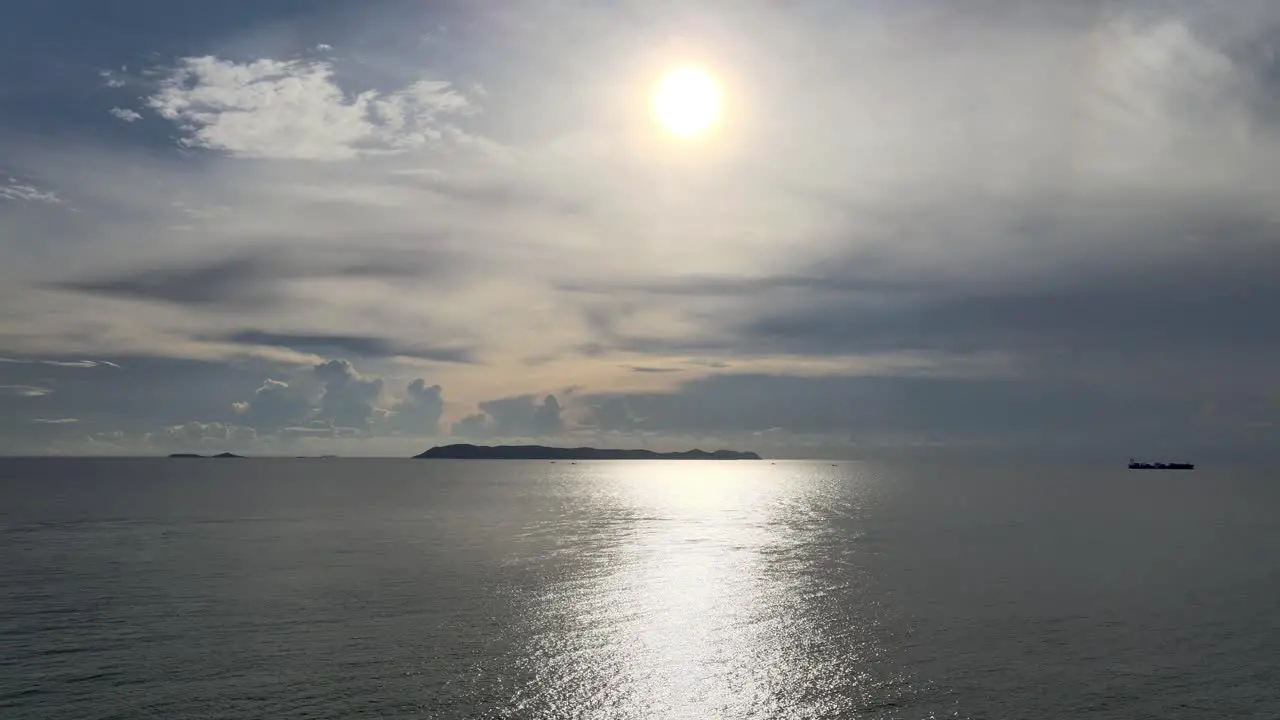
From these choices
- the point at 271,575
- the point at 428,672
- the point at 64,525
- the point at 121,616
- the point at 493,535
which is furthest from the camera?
the point at 64,525

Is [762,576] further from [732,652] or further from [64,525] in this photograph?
[64,525]

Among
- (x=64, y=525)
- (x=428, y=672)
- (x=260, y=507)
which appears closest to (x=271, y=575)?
(x=428, y=672)

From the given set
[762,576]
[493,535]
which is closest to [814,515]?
[493,535]

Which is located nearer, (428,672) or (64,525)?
(428,672)

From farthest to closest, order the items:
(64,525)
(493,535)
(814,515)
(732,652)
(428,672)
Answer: (814,515) → (64,525) → (493,535) → (732,652) → (428,672)

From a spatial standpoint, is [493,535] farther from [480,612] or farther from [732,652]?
[732,652]

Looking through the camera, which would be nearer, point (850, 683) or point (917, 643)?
point (850, 683)

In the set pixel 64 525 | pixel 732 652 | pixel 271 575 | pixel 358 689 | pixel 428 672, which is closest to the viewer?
pixel 358 689

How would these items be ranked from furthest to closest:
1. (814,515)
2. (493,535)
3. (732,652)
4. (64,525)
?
(814,515)
(64,525)
(493,535)
(732,652)
